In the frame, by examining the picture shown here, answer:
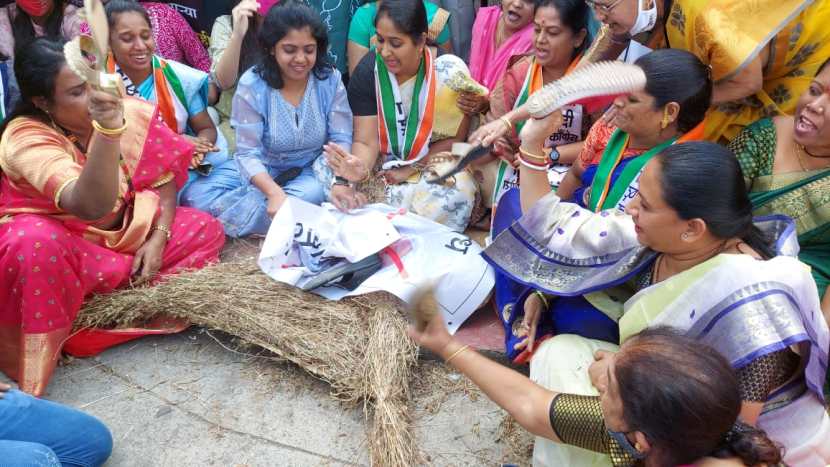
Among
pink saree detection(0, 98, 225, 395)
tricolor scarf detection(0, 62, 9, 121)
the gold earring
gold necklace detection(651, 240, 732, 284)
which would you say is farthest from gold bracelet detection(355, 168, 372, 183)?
tricolor scarf detection(0, 62, 9, 121)

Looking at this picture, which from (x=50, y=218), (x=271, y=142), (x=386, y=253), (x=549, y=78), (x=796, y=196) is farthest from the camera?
(x=271, y=142)

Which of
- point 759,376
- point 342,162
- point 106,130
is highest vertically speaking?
point 106,130

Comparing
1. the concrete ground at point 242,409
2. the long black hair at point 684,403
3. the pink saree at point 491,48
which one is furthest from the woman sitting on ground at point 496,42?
the long black hair at point 684,403

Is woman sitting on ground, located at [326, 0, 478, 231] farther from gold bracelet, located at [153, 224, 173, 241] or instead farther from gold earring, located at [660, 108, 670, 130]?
gold earring, located at [660, 108, 670, 130]

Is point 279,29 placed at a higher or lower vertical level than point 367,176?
higher

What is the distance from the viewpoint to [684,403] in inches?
55.7

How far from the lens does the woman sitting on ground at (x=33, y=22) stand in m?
3.98

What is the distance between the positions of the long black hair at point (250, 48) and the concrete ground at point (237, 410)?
1.83 meters

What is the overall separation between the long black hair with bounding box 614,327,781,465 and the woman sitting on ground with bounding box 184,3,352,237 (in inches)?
87.2

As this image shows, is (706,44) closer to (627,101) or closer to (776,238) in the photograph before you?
(627,101)

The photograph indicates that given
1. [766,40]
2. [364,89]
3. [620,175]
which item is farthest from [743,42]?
[364,89]

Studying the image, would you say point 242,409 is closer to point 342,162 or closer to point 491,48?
point 342,162

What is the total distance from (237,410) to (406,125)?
1730 millimetres

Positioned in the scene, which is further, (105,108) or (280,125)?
(280,125)
